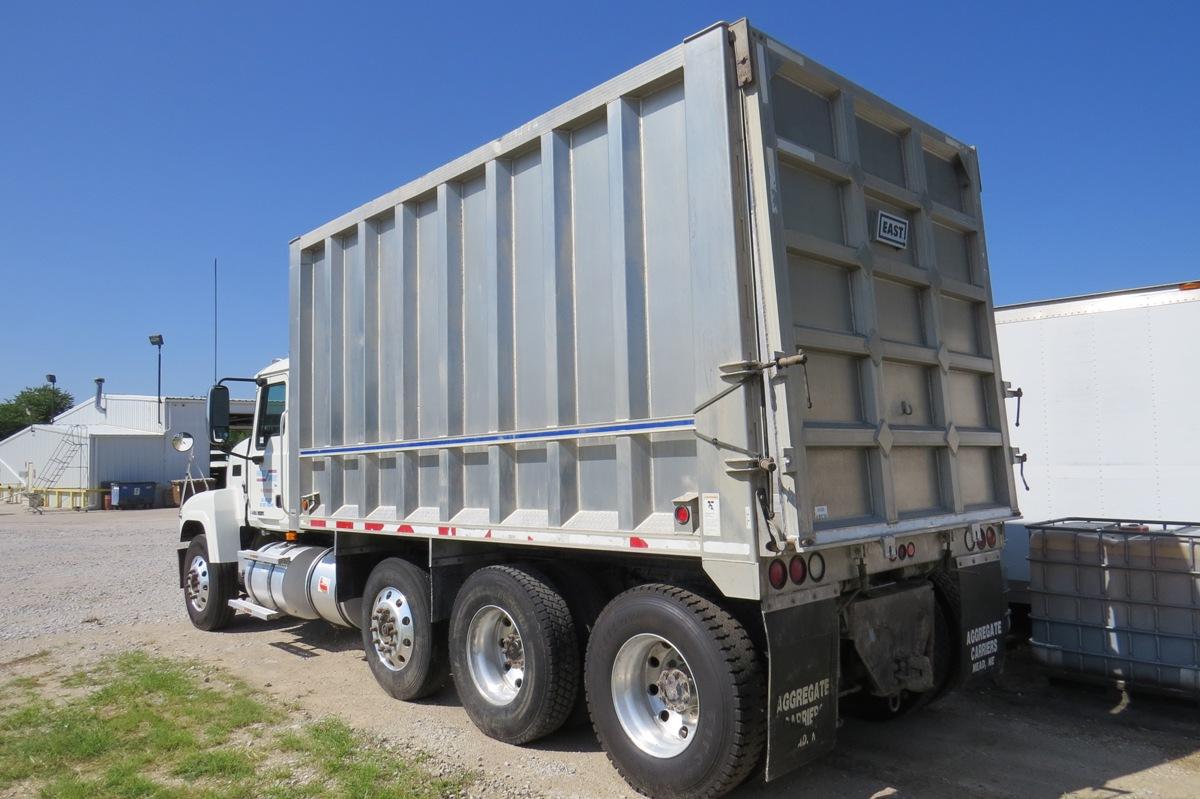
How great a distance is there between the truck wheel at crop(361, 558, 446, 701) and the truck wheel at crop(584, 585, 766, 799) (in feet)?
6.32

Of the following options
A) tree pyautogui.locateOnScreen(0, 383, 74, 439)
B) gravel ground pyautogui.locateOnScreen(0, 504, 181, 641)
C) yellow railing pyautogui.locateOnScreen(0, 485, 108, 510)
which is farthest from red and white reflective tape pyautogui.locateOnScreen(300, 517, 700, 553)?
tree pyautogui.locateOnScreen(0, 383, 74, 439)

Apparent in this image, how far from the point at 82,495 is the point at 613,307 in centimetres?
3722

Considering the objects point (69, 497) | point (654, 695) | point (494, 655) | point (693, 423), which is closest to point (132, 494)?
point (69, 497)

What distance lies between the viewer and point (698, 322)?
4.25 metres

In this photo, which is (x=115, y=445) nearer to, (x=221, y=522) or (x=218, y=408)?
(x=221, y=522)

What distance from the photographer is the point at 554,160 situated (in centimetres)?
516

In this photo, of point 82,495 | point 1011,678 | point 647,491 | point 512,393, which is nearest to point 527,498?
point 512,393

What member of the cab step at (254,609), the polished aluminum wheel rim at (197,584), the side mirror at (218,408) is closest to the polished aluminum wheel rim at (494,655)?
the cab step at (254,609)

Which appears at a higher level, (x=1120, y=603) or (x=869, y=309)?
(x=869, y=309)

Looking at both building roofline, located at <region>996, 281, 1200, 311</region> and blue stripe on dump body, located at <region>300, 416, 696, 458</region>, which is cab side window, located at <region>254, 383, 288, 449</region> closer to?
blue stripe on dump body, located at <region>300, 416, 696, 458</region>

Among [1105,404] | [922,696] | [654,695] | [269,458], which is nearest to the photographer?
[654,695]

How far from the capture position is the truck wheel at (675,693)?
392cm

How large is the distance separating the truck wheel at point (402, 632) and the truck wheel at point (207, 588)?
3186 millimetres

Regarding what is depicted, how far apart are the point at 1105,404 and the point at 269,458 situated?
25.7ft
